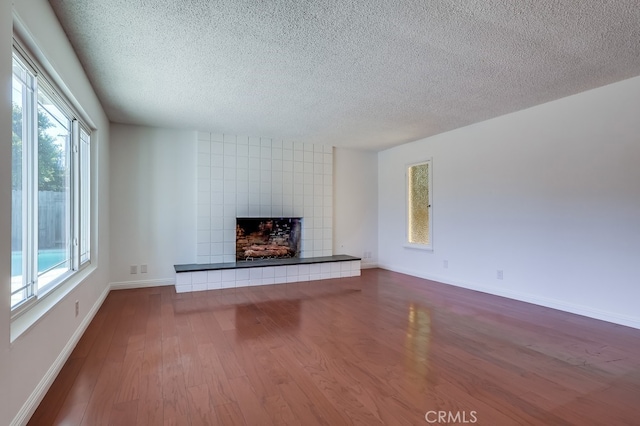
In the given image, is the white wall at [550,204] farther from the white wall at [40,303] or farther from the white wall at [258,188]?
the white wall at [40,303]

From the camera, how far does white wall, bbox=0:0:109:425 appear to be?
1.45 metres

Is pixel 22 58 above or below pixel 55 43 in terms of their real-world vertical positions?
below

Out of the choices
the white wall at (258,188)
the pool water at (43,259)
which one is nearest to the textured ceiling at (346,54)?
the white wall at (258,188)

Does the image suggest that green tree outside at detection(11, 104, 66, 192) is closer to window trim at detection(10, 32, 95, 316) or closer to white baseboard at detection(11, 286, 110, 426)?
window trim at detection(10, 32, 95, 316)

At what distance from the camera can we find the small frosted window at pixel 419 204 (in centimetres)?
561

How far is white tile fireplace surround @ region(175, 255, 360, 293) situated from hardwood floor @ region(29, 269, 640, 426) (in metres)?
0.69

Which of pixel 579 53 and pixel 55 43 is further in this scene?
pixel 579 53

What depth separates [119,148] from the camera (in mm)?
4754

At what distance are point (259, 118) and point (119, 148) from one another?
2159 mm

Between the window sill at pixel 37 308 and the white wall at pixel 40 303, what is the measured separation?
0.03 ft

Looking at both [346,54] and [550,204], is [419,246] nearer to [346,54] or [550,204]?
[550,204]

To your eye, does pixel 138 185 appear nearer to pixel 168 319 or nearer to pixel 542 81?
pixel 168 319

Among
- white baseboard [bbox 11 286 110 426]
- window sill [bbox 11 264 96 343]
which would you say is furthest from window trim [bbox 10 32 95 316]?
white baseboard [bbox 11 286 110 426]

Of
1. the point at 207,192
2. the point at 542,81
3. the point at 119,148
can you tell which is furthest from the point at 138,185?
the point at 542,81
